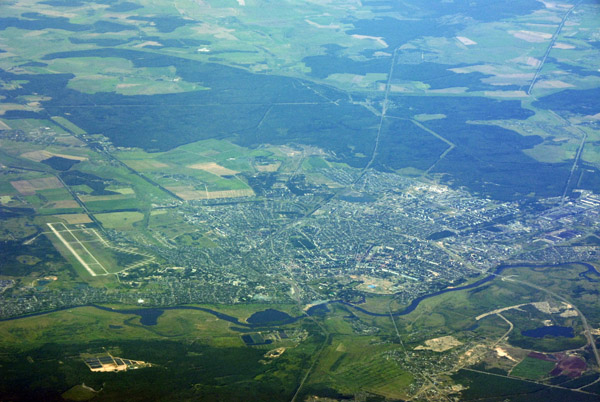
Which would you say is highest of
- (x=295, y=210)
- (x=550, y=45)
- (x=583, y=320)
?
(x=550, y=45)

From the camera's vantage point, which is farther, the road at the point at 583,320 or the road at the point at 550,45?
the road at the point at 550,45

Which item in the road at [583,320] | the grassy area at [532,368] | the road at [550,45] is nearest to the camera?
the grassy area at [532,368]

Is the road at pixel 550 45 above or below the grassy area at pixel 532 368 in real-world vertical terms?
above

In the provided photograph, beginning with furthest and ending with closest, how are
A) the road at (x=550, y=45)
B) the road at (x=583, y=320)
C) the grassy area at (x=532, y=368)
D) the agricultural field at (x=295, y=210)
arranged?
the road at (x=550, y=45) → the road at (x=583, y=320) → the agricultural field at (x=295, y=210) → the grassy area at (x=532, y=368)

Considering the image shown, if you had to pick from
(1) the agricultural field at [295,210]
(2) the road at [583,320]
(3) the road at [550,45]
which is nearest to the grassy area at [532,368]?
(1) the agricultural field at [295,210]

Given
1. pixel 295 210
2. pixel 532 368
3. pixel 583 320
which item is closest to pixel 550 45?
pixel 295 210

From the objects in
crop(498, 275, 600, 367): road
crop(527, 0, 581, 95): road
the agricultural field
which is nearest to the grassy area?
the agricultural field

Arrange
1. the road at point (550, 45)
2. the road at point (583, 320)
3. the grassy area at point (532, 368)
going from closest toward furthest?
the grassy area at point (532, 368) < the road at point (583, 320) < the road at point (550, 45)

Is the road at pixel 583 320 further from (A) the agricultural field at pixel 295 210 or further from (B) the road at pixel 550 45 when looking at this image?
(B) the road at pixel 550 45

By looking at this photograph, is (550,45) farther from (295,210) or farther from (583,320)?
(583,320)

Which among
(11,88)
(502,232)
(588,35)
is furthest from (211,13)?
(502,232)

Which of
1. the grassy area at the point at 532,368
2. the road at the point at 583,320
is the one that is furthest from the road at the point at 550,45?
the grassy area at the point at 532,368

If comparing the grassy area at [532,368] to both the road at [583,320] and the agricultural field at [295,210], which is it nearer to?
the agricultural field at [295,210]
